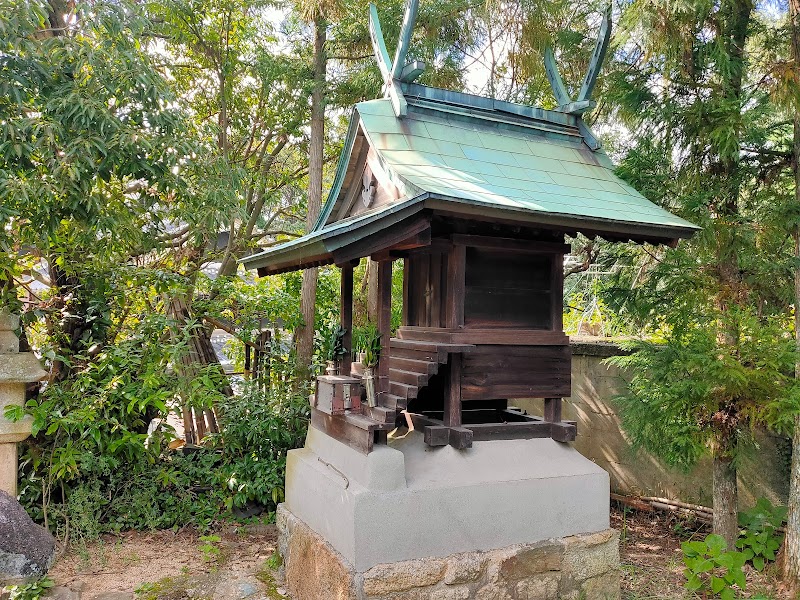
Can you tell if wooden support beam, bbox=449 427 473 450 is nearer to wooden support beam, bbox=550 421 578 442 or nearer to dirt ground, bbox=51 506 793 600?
wooden support beam, bbox=550 421 578 442

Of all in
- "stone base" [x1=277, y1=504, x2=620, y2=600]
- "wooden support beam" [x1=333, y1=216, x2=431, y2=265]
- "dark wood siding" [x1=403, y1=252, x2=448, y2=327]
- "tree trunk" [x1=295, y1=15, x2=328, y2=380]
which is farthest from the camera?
"tree trunk" [x1=295, y1=15, x2=328, y2=380]

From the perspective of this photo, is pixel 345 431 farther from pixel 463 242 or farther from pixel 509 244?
pixel 509 244

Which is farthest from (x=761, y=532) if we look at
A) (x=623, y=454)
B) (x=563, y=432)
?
(x=563, y=432)

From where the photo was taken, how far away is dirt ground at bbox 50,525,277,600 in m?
4.66

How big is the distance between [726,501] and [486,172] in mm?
3480

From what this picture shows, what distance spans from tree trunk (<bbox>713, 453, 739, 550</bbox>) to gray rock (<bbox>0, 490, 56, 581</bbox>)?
201 inches

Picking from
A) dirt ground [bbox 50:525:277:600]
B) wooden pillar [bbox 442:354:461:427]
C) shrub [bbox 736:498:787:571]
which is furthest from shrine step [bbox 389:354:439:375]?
shrub [bbox 736:498:787:571]

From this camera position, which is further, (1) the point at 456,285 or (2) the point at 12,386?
(2) the point at 12,386

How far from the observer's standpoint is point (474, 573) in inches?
147

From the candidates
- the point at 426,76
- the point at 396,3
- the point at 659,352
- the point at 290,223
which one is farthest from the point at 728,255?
the point at 290,223

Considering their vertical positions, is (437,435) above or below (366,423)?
below

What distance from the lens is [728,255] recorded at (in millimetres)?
5008

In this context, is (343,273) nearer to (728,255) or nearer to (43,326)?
(728,255)

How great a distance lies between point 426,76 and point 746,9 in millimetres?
3292
